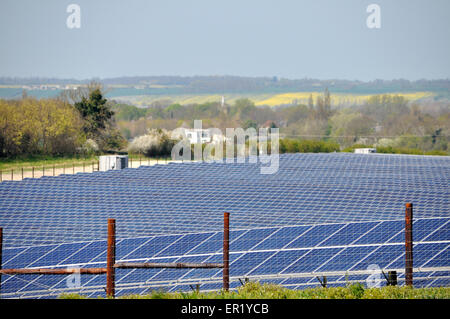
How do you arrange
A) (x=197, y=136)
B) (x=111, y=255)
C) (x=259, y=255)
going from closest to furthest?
(x=111, y=255), (x=259, y=255), (x=197, y=136)

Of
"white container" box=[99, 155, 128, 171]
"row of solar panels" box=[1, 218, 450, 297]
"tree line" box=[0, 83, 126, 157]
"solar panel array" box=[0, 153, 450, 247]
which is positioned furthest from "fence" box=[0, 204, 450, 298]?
"tree line" box=[0, 83, 126, 157]

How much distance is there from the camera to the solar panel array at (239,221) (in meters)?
20.2

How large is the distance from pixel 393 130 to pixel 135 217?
11496cm

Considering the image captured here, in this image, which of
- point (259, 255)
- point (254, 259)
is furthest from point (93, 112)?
point (254, 259)

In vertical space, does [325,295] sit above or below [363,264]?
above

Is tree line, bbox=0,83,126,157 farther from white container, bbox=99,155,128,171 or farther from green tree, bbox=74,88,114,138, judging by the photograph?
white container, bbox=99,155,128,171

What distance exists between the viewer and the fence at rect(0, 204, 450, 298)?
63.5ft

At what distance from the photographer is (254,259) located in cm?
2083

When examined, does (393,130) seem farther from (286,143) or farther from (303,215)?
(303,215)

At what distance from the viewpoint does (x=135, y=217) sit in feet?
91.7

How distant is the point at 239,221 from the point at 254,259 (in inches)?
240

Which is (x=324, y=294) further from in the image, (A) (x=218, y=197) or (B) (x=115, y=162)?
(B) (x=115, y=162)

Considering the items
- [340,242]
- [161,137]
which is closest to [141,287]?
[340,242]

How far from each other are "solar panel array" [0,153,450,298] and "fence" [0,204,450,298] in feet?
0.13
